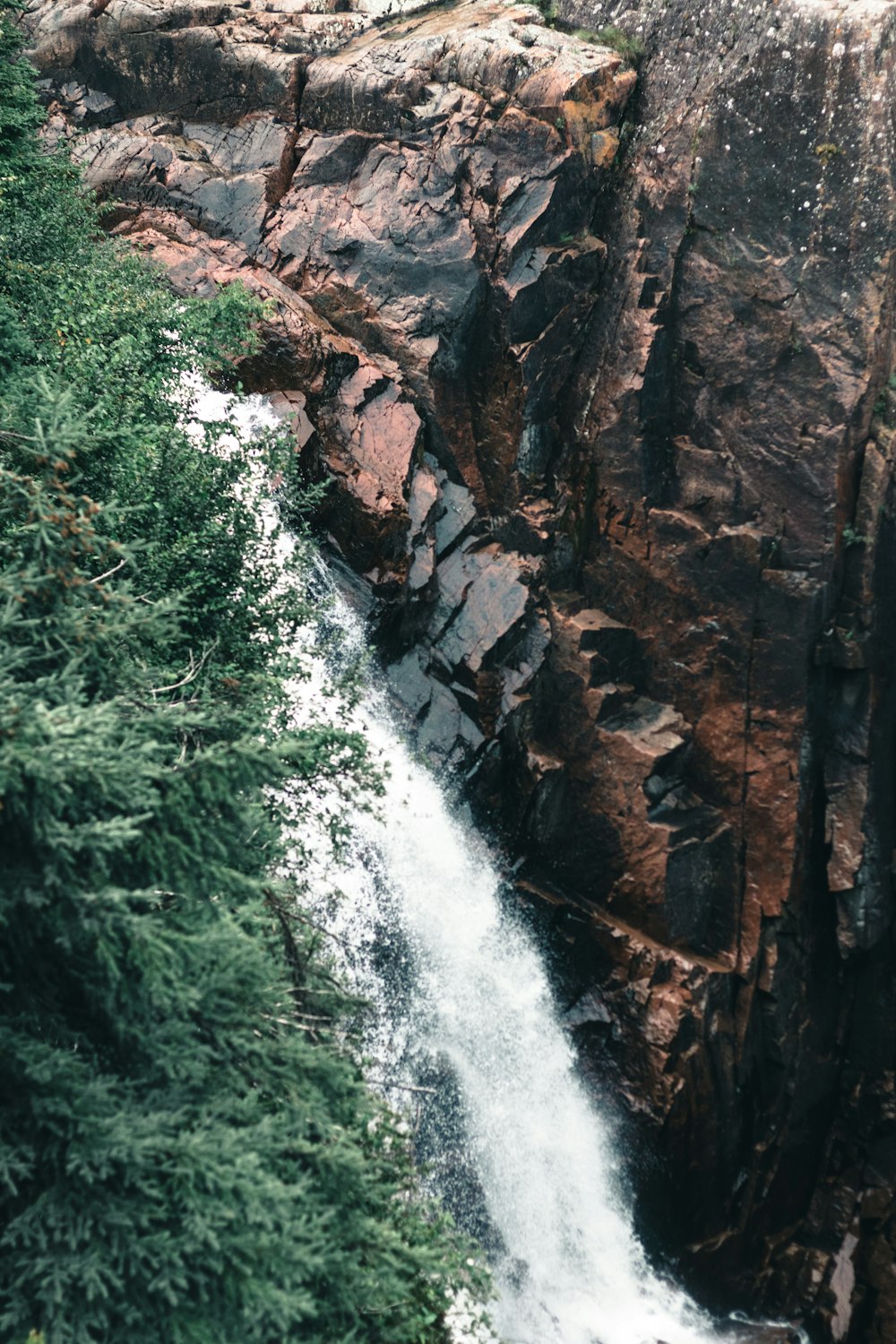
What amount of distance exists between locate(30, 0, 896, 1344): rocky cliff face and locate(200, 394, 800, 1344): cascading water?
2.50ft

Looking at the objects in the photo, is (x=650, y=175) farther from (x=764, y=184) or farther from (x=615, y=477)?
(x=615, y=477)

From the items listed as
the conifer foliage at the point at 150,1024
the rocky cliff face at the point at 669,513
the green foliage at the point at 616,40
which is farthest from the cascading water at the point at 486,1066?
the green foliage at the point at 616,40

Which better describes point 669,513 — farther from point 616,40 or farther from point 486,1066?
point 486,1066

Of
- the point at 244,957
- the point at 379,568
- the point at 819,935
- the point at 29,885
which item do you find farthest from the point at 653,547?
the point at 29,885

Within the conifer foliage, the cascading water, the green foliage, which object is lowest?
the cascading water

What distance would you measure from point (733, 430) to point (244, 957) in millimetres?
11116

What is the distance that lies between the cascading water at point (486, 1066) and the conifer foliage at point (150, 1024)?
10.8ft

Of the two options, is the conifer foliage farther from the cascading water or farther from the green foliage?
the green foliage

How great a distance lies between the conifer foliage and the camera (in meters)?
5.79

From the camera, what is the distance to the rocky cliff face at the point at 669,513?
542 inches

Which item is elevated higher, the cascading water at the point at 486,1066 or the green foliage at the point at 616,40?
the green foliage at the point at 616,40

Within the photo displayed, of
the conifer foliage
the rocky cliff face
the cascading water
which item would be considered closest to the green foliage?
the rocky cliff face

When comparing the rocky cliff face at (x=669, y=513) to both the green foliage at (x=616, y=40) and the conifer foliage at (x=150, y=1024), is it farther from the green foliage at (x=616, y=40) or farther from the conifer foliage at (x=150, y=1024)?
the conifer foliage at (x=150, y=1024)

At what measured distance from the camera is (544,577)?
1484cm
